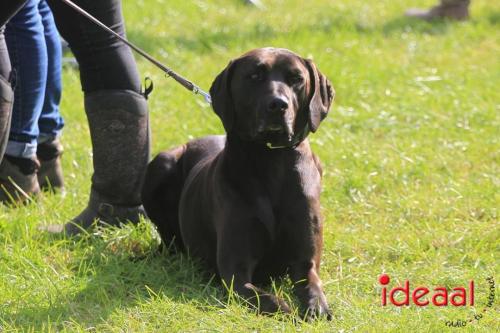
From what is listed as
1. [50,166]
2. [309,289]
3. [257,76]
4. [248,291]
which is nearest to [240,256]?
[248,291]

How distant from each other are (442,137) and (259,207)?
254 cm

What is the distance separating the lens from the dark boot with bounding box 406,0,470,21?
9.48 metres

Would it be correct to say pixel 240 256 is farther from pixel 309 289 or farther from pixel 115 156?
pixel 115 156

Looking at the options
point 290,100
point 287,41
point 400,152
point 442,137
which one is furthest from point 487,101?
point 290,100

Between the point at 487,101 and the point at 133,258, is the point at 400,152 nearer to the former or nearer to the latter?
the point at 487,101

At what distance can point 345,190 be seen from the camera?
18.2 ft

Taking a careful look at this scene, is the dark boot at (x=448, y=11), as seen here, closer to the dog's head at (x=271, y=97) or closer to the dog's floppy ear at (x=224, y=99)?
the dog's head at (x=271, y=97)

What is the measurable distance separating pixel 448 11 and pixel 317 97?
17.9ft

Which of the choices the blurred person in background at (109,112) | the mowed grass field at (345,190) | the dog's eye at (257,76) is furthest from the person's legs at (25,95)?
the dog's eye at (257,76)

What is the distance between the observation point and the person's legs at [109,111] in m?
4.65

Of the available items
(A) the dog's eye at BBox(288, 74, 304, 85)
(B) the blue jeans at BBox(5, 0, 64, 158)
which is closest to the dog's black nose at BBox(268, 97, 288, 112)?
(A) the dog's eye at BBox(288, 74, 304, 85)

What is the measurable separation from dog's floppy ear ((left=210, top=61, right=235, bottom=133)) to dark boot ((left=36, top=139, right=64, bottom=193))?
61.1 inches

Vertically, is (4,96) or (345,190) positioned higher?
(4,96)

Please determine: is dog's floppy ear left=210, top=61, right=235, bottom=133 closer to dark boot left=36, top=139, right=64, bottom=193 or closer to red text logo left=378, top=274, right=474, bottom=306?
red text logo left=378, top=274, right=474, bottom=306
